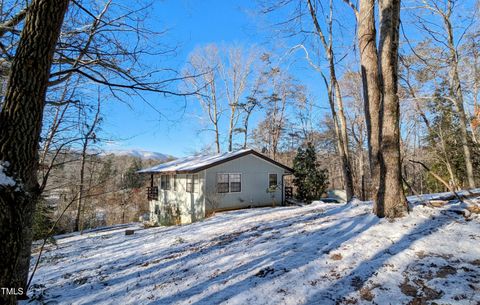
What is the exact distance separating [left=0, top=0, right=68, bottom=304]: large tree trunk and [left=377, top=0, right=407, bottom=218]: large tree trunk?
4434 mm

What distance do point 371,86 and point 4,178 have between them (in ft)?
16.4

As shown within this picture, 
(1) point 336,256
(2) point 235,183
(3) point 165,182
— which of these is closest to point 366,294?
(1) point 336,256

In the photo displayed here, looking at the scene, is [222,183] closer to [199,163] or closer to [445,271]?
[199,163]

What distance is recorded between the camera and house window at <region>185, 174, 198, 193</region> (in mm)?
13734

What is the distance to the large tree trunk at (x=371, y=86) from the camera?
14.1 feet

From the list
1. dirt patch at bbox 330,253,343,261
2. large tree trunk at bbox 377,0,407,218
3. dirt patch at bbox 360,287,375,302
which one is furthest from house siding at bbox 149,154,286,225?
dirt patch at bbox 360,287,375,302

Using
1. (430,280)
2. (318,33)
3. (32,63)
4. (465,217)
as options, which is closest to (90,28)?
(32,63)

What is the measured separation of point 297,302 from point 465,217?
3.14 meters

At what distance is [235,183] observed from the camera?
1398 cm

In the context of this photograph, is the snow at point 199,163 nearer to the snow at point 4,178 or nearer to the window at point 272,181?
the window at point 272,181

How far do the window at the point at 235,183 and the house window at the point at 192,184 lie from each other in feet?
6.18

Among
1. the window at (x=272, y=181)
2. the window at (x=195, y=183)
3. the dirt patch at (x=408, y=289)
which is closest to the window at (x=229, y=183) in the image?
the window at (x=195, y=183)

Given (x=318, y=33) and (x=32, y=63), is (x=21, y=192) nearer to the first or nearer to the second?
(x=32, y=63)

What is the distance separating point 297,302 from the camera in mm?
2459
